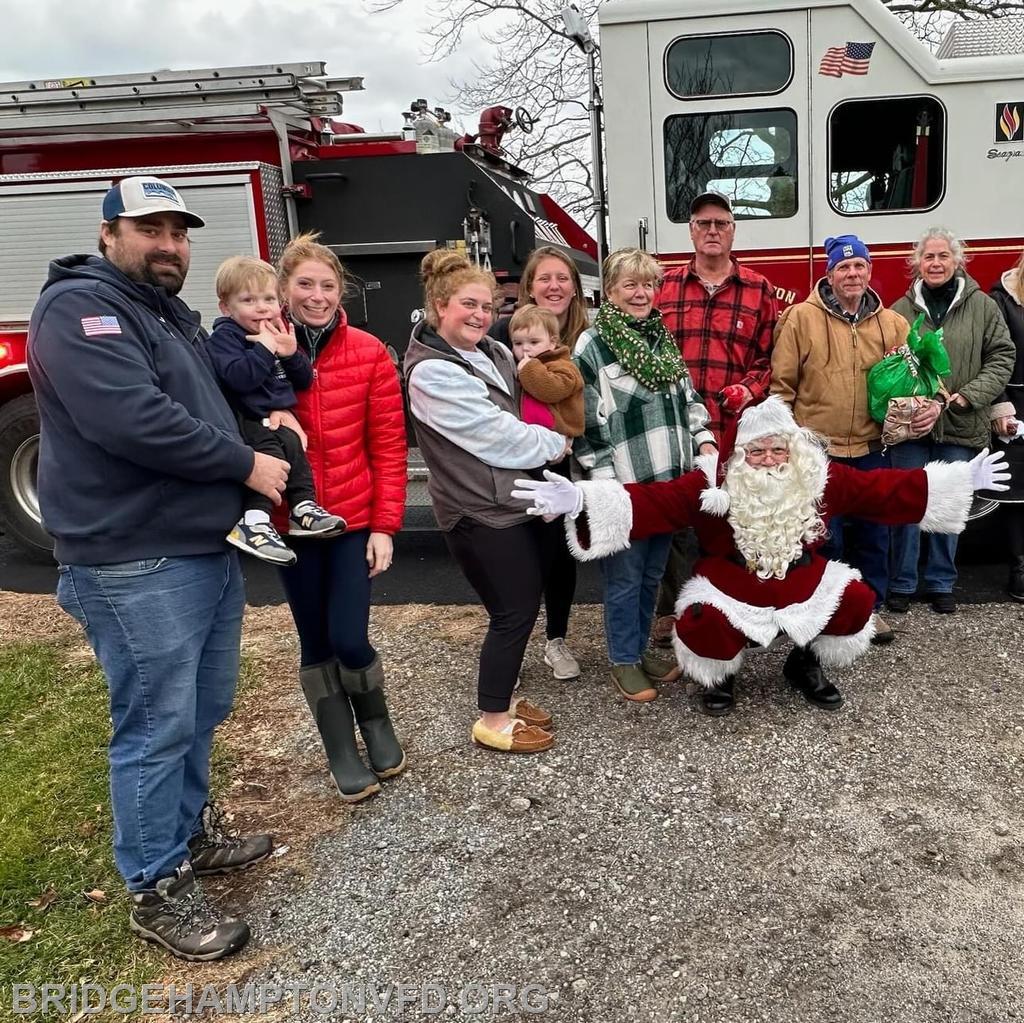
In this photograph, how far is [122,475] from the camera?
2.16 m

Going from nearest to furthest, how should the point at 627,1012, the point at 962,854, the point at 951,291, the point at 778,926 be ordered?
the point at 627,1012 < the point at 778,926 < the point at 962,854 < the point at 951,291

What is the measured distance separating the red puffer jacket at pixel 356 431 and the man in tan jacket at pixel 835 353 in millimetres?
1949

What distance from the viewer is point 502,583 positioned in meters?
3.15

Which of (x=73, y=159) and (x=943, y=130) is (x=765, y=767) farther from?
(x=73, y=159)

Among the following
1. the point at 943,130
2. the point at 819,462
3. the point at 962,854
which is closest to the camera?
the point at 962,854

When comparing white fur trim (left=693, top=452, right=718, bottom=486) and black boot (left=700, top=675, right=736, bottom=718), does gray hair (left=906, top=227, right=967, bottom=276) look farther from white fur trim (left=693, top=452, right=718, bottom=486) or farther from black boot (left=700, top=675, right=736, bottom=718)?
black boot (left=700, top=675, right=736, bottom=718)

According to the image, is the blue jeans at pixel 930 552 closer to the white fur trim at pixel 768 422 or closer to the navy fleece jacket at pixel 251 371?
the white fur trim at pixel 768 422

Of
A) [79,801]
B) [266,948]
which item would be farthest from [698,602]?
[79,801]

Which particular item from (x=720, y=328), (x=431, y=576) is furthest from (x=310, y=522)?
(x=431, y=576)

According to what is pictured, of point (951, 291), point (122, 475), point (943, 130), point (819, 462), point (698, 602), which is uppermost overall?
point (943, 130)

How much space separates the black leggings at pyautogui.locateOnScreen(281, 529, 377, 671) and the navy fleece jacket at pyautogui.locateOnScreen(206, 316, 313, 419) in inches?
18.6

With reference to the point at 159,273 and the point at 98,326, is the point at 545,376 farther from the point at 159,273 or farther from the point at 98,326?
the point at 98,326

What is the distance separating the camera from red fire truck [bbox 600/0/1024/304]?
16.2 ft

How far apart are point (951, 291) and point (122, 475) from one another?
392 centimetres
